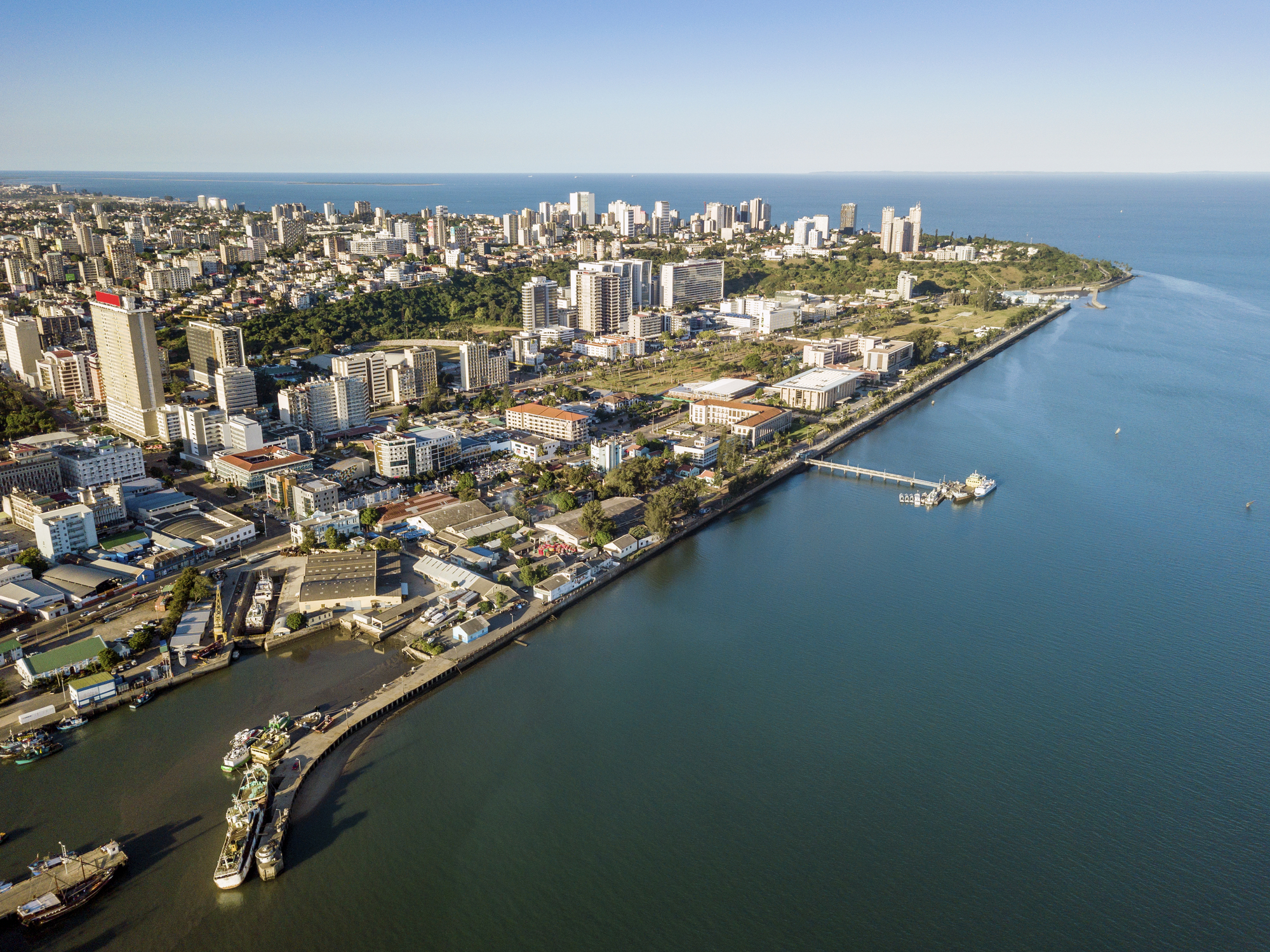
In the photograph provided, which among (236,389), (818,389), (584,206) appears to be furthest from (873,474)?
(584,206)

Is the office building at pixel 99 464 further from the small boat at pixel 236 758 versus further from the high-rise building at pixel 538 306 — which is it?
the high-rise building at pixel 538 306

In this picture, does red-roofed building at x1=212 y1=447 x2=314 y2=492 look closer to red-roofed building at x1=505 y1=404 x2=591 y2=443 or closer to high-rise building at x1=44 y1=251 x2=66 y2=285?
red-roofed building at x1=505 y1=404 x2=591 y2=443

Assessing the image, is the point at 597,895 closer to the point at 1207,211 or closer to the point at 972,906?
the point at 972,906

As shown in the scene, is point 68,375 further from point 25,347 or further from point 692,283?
point 692,283

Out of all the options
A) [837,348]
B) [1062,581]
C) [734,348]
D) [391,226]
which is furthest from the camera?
[391,226]

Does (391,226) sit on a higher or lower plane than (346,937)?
higher

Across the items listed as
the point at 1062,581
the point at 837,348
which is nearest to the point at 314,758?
the point at 1062,581

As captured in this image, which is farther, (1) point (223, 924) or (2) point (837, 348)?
(2) point (837, 348)
